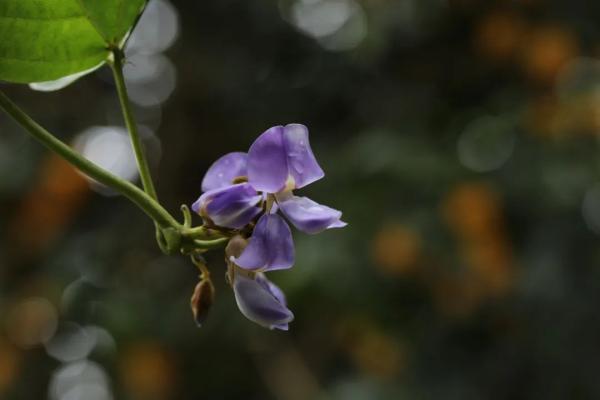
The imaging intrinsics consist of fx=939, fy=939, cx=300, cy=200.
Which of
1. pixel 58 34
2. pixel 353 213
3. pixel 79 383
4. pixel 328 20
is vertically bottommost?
pixel 79 383

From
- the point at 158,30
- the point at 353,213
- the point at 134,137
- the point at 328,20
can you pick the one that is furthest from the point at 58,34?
the point at 158,30

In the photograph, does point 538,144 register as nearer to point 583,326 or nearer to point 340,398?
point 583,326

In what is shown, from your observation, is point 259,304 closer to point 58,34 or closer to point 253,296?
point 253,296

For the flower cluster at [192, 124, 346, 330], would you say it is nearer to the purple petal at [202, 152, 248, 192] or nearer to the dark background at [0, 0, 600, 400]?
the purple petal at [202, 152, 248, 192]

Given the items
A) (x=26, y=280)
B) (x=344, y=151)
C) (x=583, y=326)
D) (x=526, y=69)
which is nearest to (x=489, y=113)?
(x=526, y=69)

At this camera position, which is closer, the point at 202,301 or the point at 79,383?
the point at 202,301

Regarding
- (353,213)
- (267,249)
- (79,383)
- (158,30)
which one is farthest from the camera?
(158,30)

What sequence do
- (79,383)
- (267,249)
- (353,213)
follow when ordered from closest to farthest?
(267,249) < (353,213) < (79,383)

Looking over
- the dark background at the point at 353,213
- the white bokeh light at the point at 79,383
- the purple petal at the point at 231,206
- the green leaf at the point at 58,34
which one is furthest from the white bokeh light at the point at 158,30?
the purple petal at the point at 231,206
